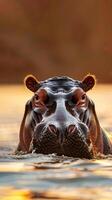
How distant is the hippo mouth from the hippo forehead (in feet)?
4.00

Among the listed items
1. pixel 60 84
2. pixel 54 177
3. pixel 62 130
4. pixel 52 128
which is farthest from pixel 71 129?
pixel 60 84

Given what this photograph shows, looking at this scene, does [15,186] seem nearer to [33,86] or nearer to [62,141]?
[62,141]

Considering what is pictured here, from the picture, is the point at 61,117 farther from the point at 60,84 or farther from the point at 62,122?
the point at 60,84

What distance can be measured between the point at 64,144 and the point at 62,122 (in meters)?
0.30

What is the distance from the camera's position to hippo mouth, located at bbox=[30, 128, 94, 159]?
10.4 metres

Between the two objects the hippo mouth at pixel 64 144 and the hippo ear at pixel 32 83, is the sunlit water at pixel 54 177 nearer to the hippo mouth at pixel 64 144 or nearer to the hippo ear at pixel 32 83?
the hippo mouth at pixel 64 144

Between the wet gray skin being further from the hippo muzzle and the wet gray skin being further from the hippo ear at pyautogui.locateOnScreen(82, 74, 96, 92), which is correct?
the hippo ear at pyautogui.locateOnScreen(82, 74, 96, 92)

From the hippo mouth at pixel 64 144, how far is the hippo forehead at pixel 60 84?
122cm

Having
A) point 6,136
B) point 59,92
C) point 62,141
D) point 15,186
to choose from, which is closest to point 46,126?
point 62,141

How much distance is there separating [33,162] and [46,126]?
0.53 m

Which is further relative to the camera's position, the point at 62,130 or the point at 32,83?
the point at 32,83

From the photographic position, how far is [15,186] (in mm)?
8766

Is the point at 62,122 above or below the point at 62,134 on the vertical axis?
above

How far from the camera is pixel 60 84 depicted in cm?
1187
